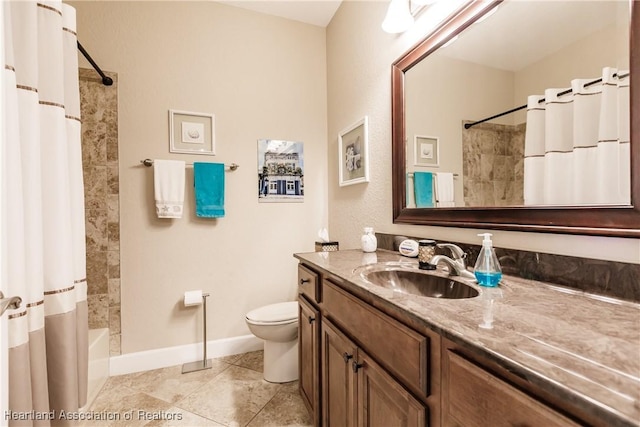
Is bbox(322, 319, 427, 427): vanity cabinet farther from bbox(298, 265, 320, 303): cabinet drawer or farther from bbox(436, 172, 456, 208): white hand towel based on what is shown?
bbox(436, 172, 456, 208): white hand towel

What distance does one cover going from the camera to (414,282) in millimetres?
1163

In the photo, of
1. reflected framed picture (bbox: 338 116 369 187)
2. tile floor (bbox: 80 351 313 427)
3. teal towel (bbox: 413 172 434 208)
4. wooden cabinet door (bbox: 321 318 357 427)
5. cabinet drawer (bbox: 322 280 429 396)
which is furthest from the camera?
reflected framed picture (bbox: 338 116 369 187)

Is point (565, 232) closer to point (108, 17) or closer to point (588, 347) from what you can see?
point (588, 347)

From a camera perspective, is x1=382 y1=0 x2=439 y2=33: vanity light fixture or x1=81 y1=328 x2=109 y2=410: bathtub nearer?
x1=382 y1=0 x2=439 y2=33: vanity light fixture

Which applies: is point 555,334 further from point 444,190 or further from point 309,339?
point 309,339

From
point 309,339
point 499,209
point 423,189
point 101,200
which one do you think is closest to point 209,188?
point 101,200

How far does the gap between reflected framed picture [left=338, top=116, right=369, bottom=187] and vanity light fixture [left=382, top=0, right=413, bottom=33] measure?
0.55m

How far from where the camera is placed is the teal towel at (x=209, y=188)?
210 cm

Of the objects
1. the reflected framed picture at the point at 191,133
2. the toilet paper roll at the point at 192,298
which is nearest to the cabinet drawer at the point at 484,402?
the toilet paper roll at the point at 192,298

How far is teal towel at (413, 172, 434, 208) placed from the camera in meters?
1.42

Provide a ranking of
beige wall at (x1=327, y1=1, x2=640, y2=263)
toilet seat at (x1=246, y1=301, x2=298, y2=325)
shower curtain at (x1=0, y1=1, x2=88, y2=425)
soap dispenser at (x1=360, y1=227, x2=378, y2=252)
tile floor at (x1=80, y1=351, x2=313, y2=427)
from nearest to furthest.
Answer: shower curtain at (x1=0, y1=1, x2=88, y2=425) < beige wall at (x1=327, y1=1, x2=640, y2=263) < tile floor at (x1=80, y1=351, x2=313, y2=427) < soap dispenser at (x1=360, y1=227, x2=378, y2=252) < toilet seat at (x1=246, y1=301, x2=298, y2=325)

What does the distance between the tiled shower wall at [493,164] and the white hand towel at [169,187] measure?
1816mm

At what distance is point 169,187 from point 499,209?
199 centimetres

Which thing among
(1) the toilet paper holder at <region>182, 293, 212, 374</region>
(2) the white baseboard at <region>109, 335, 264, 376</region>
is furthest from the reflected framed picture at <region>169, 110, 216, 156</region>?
(2) the white baseboard at <region>109, 335, 264, 376</region>
